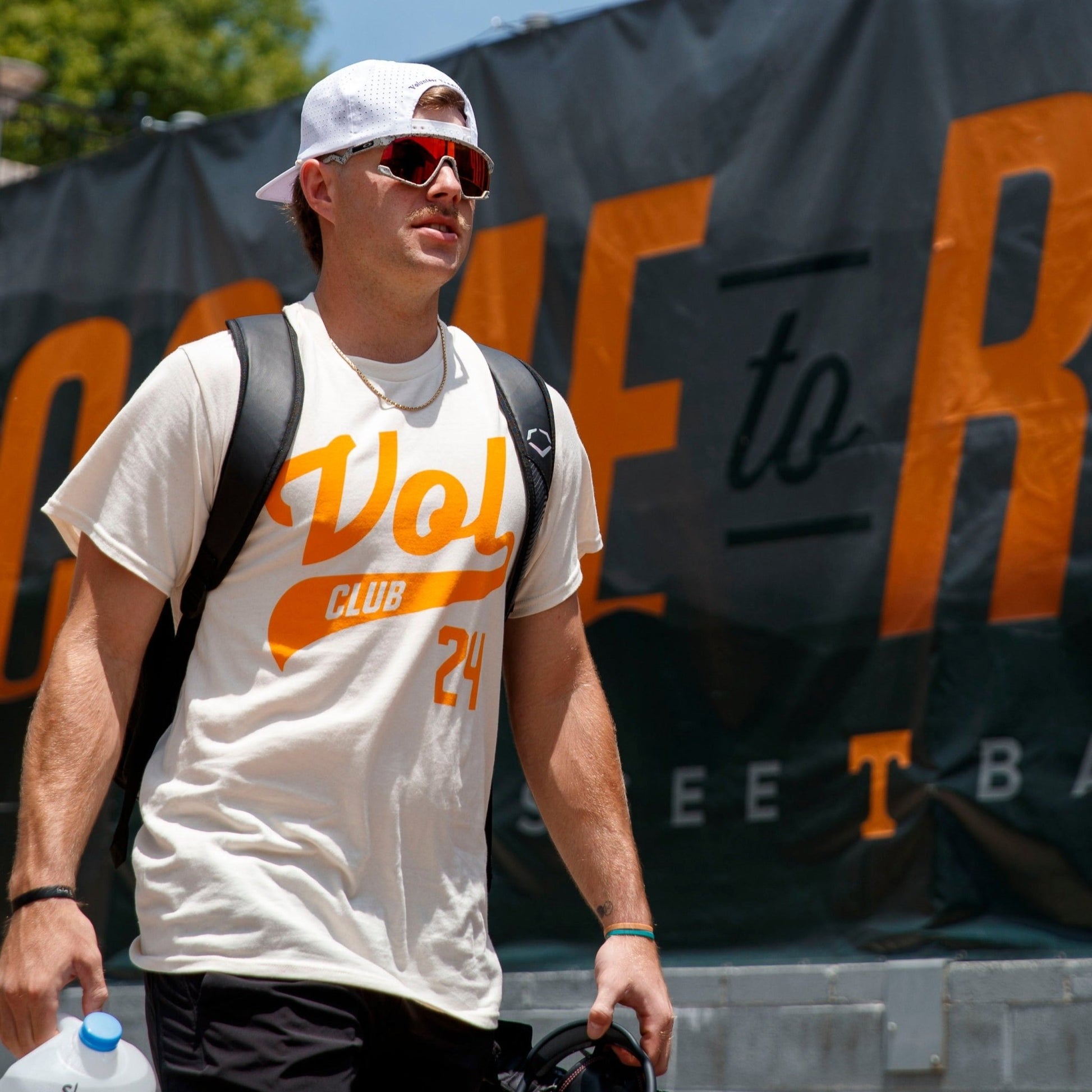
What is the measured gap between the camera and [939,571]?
14.9 feet

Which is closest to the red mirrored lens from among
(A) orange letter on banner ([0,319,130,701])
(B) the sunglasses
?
(B) the sunglasses

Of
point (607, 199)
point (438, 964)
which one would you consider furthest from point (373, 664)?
point (607, 199)

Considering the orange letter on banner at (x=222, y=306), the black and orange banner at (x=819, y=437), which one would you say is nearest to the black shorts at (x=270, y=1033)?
the black and orange banner at (x=819, y=437)

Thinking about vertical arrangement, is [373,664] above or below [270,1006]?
above

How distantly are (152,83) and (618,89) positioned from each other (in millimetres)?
22542

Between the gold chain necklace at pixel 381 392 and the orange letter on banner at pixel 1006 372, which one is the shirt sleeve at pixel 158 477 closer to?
the gold chain necklace at pixel 381 392

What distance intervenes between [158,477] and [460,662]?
48 centimetres

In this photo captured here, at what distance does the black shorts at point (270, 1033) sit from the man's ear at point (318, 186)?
1156 millimetres

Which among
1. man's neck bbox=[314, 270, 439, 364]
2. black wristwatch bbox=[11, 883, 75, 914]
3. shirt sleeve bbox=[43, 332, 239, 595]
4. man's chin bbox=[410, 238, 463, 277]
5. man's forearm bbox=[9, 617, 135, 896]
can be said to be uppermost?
man's chin bbox=[410, 238, 463, 277]

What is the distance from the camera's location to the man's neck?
2570mm

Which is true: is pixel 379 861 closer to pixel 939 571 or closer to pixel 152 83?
pixel 939 571

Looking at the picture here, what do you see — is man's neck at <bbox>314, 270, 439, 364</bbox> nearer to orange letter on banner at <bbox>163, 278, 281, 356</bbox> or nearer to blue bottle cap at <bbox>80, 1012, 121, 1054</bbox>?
blue bottle cap at <bbox>80, 1012, 121, 1054</bbox>

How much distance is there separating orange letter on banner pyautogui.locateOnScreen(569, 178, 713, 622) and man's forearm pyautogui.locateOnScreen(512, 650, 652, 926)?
2.36 meters

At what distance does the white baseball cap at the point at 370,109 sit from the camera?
2.62m
